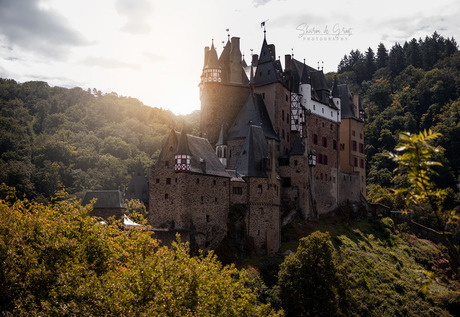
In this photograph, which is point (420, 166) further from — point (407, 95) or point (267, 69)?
point (407, 95)

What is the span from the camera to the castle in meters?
43.4

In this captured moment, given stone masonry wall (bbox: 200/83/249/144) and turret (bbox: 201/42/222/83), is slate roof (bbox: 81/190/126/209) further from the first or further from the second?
turret (bbox: 201/42/222/83)

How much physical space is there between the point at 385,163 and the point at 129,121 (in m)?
70.0

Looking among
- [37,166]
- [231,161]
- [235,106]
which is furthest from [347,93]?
[37,166]

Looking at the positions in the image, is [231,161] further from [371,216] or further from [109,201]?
[371,216]

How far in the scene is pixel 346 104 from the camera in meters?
75.2

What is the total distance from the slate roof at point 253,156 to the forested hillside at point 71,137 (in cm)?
4307

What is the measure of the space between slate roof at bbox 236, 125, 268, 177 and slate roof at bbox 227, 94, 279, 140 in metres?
1.80

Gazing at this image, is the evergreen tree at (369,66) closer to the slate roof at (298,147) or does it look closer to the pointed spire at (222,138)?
the slate roof at (298,147)

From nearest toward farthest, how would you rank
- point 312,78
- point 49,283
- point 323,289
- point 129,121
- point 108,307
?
point 108,307 < point 49,283 < point 323,289 < point 312,78 < point 129,121

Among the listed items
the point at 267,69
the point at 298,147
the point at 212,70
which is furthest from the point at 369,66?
the point at 212,70

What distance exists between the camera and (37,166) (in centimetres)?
9994

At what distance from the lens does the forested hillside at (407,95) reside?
332ft

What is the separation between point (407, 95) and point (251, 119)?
A: 8106 centimetres
